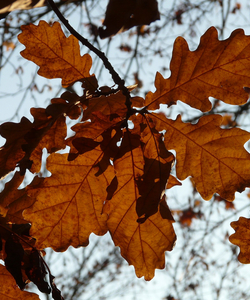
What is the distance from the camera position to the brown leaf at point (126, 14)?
115 centimetres

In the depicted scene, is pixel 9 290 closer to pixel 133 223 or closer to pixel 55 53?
pixel 133 223

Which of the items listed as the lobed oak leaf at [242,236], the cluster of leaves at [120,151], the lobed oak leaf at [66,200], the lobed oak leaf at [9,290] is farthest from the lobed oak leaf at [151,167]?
the lobed oak leaf at [9,290]

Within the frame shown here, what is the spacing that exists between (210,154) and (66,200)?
48 centimetres

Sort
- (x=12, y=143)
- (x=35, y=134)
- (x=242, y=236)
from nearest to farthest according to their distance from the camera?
(x=35, y=134)
(x=12, y=143)
(x=242, y=236)

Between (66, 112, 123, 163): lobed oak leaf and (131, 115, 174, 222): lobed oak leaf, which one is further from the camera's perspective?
(66, 112, 123, 163): lobed oak leaf

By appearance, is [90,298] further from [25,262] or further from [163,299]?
[25,262]

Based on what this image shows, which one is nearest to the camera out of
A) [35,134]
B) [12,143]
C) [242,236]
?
[35,134]

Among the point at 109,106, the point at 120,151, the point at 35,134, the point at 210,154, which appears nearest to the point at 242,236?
the point at 210,154

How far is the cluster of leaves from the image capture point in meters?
1.05

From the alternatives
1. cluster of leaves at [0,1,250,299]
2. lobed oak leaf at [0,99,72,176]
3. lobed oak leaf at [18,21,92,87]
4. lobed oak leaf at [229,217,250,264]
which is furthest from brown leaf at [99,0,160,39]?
lobed oak leaf at [229,217,250,264]

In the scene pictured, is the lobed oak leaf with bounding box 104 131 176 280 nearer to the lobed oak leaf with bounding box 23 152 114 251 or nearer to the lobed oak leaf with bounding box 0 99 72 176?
the lobed oak leaf with bounding box 23 152 114 251

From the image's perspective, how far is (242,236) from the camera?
46.0 inches

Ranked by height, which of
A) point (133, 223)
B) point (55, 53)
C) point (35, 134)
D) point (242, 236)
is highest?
point (55, 53)

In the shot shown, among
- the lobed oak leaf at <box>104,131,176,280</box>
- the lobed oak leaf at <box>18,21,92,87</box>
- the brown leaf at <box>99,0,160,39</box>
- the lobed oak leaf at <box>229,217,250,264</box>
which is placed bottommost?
the lobed oak leaf at <box>229,217,250,264</box>
